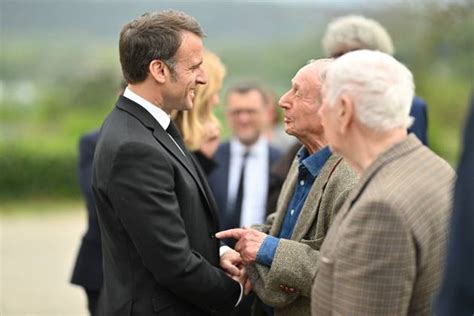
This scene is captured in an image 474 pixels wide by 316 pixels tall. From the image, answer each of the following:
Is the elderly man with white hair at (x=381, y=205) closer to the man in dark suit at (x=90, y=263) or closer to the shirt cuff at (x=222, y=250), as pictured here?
the shirt cuff at (x=222, y=250)

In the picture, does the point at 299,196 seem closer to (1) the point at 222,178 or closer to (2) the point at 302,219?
(2) the point at 302,219

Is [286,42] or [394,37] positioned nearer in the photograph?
[394,37]

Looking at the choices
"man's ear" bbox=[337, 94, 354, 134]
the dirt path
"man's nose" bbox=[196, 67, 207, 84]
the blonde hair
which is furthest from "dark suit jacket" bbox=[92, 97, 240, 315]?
the dirt path

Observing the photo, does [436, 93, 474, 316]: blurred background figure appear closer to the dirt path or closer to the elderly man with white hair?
the elderly man with white hair

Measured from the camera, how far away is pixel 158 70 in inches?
129

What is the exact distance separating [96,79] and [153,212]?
1574 centimetres

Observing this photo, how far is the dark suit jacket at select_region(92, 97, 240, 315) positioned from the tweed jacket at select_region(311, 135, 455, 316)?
730 millimetres

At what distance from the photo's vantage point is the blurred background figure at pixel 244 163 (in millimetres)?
5723

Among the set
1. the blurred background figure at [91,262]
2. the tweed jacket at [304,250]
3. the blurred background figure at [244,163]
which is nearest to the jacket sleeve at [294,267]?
the tweed jacket at [304,250]

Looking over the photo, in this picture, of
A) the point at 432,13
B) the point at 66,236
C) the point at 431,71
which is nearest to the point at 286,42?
the point at 431,71

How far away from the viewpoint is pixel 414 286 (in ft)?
8.46

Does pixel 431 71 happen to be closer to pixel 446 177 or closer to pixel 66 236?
pixel 66 236

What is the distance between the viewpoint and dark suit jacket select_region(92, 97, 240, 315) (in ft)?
10.1

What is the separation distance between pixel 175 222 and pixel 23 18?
1729 cm
